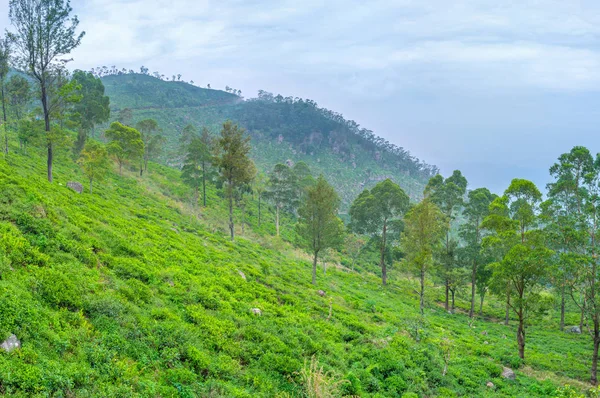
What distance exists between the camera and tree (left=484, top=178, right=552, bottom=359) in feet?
63.3

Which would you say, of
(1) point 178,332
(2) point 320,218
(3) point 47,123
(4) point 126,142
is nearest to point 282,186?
(4) point 126,142

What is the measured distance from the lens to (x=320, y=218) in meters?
28.5

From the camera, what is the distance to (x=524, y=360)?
19.2m

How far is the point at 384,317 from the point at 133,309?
17074mm

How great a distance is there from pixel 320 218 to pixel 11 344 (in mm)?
22992

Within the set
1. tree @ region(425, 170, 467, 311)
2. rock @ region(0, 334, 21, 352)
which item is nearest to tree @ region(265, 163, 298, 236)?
tree @ region(425, 170, 467, 311)

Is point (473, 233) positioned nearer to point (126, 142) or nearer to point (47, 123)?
point (47, 123)

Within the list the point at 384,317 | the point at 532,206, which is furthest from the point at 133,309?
the point at 532,206

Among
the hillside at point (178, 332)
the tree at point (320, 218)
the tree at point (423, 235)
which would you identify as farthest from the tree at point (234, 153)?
the tree at point (423, 235)

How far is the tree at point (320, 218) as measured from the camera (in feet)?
91.8

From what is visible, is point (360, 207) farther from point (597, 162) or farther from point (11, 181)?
point (11, 181)

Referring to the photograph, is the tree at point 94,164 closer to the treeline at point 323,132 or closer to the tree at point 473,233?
the tree at point 473,233

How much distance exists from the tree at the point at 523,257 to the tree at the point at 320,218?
1198 cm

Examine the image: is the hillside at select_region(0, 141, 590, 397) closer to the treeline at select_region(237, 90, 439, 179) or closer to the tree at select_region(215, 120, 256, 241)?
the tree at select_region(215, 120, 256, 241)
